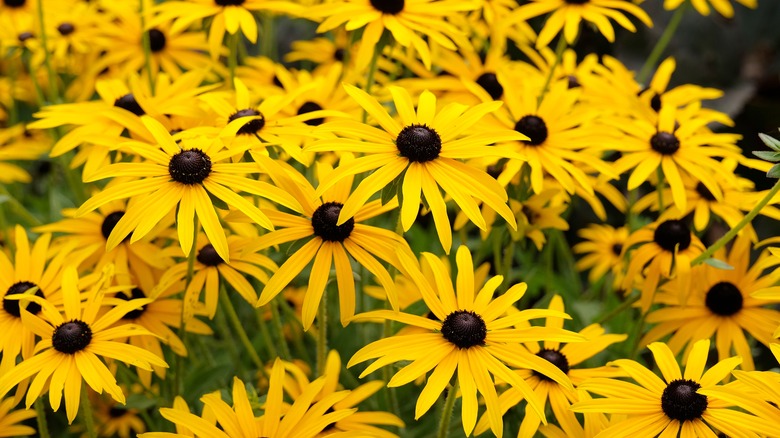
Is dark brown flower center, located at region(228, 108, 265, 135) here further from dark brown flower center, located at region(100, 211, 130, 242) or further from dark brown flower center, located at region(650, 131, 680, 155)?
dark brown flower center, located at region(650, 131, 680, 155)

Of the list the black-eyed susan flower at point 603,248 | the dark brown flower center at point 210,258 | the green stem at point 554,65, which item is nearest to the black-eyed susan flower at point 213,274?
the dark brown flower center at point 210,258

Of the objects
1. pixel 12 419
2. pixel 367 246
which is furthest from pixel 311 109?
pixel 12 419

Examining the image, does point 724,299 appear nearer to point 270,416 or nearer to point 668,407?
point 668,407

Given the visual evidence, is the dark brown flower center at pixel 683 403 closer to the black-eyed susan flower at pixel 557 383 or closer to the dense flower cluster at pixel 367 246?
the dense flower cluster at pixel 367 246

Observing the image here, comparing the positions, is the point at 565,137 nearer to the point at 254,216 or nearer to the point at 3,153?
the point at 254,216

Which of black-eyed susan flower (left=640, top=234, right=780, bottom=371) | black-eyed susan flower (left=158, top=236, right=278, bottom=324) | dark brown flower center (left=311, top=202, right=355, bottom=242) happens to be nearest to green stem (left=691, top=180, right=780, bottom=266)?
black-eyed susan flower (left=640, top=234, right=780, bottom=371)
